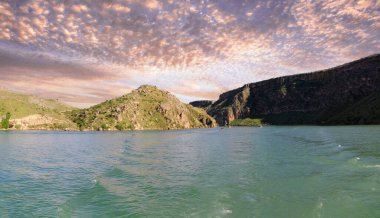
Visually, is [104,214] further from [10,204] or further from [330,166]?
[330,166]

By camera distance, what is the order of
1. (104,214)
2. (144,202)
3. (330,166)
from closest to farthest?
(104,214)
(144,202)
(330,166)

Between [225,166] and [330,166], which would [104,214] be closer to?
[225,166]

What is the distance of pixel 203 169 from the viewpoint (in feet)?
144

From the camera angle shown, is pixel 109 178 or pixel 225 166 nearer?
pixel 109 178

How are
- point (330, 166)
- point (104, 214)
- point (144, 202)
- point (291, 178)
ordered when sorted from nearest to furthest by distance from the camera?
point (104, 214), point (144, 202), point (291, 178), point (330, 166)

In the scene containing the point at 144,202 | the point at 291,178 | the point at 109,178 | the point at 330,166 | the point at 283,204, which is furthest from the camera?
the point at 330,166

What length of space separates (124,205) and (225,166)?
24104mm

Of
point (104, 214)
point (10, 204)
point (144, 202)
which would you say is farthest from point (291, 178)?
point (10, 204)

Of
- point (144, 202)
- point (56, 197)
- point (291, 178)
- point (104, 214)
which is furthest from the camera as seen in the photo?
point (291, 178)

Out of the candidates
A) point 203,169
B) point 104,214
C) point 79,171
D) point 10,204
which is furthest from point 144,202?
point 79,171

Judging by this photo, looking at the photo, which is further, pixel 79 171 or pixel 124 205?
pixel 79 171

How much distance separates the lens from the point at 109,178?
39000 mm

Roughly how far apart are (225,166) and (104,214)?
2666cm

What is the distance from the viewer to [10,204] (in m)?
26.2
